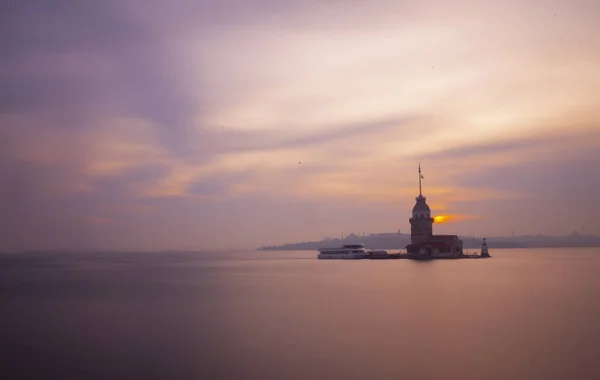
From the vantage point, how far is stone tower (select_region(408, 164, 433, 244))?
108688 millimetres

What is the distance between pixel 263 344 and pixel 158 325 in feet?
29.3

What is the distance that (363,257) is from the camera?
131250mm

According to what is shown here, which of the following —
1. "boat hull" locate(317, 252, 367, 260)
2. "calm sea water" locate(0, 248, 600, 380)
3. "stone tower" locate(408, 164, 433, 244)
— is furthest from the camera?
"boat hull" locate(317, 252, 367, 260)

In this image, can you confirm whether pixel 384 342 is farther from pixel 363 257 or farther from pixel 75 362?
pixel 363 257

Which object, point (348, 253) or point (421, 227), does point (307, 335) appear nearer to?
point (421, 227)

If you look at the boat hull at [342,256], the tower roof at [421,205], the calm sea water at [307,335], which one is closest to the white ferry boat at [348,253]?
the boat hull at [342,256]

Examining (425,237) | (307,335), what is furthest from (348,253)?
(307,335)

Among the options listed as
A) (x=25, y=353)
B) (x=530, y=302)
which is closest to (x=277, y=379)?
(x=25, y=353)

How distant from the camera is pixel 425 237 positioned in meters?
110

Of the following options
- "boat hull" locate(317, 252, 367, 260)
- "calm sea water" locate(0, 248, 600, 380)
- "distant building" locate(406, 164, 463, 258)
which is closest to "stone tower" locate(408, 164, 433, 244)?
"distant building" locate(406, 164, 463, 258)

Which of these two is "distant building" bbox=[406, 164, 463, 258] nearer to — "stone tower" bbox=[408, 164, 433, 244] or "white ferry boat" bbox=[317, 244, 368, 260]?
"stone tower" bbox=[408, 164, 433, 244]

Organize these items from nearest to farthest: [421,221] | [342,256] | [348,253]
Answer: [421,221]
[348,253]
[342,256]

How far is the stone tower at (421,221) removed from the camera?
357ft

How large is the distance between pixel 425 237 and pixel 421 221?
11.9ft
